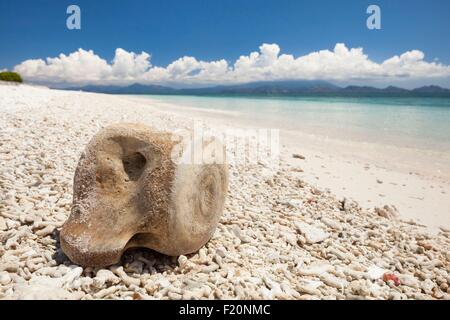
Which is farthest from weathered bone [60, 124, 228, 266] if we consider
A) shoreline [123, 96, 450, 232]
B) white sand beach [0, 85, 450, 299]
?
shoreline [123, 96, 450, 232]

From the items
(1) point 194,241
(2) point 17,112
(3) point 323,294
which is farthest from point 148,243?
(2) point 17,112

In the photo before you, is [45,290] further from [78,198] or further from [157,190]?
[157,190]

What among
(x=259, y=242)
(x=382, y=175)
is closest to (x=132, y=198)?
(x=259, y=242)

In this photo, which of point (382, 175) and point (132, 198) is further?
point (382, 175)

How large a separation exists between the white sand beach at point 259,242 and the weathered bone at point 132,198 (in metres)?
0.21

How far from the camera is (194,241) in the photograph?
9.79 ft

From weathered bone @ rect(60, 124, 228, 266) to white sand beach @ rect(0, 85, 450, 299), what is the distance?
0.21 meters

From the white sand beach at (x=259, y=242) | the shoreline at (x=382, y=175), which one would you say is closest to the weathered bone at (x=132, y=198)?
the white sand beach at (x=259, y=242)

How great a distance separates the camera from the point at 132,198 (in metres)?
2.80

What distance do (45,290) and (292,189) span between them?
427cm

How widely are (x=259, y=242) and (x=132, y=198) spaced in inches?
62.5

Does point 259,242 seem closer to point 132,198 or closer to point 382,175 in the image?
point 132,198

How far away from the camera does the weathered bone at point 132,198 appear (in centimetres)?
270

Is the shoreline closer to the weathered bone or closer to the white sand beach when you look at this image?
the white sand beach
